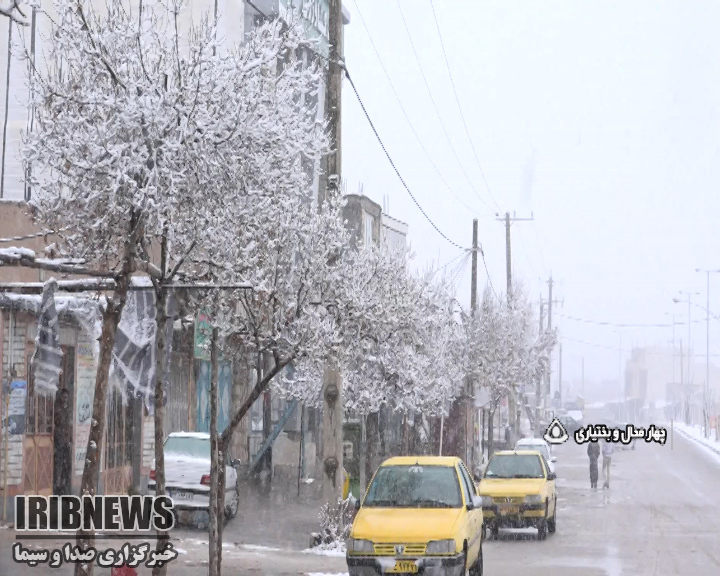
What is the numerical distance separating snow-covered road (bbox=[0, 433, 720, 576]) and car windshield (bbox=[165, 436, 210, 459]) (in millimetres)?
1660

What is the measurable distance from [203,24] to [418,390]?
20.4 m

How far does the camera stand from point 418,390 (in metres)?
32.5

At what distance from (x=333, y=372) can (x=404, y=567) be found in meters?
5.21

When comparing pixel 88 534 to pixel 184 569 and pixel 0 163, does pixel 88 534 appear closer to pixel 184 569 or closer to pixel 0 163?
pixel 184 569

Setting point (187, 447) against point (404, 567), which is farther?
point (187, 447)

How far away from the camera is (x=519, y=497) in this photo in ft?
78.9

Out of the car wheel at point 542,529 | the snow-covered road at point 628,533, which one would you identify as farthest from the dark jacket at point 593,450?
the car wheel at point 542,529

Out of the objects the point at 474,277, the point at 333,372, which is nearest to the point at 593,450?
the point at 474,277

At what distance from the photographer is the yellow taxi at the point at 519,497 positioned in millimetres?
24000

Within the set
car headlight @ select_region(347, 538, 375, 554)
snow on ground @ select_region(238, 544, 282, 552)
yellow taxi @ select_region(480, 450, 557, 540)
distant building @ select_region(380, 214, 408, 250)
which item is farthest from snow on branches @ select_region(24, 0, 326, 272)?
distant building @ select_region(380, 214, 408, 250)

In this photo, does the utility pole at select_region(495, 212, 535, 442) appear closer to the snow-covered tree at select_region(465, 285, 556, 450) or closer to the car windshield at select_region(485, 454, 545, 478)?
the snow-covered tree at select_region(465, 285, 556, 450)

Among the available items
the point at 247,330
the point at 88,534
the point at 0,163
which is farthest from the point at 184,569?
the point at 0,163

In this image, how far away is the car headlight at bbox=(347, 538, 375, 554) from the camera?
15.6 meters

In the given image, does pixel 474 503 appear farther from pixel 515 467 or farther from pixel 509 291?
pixel 509 291
